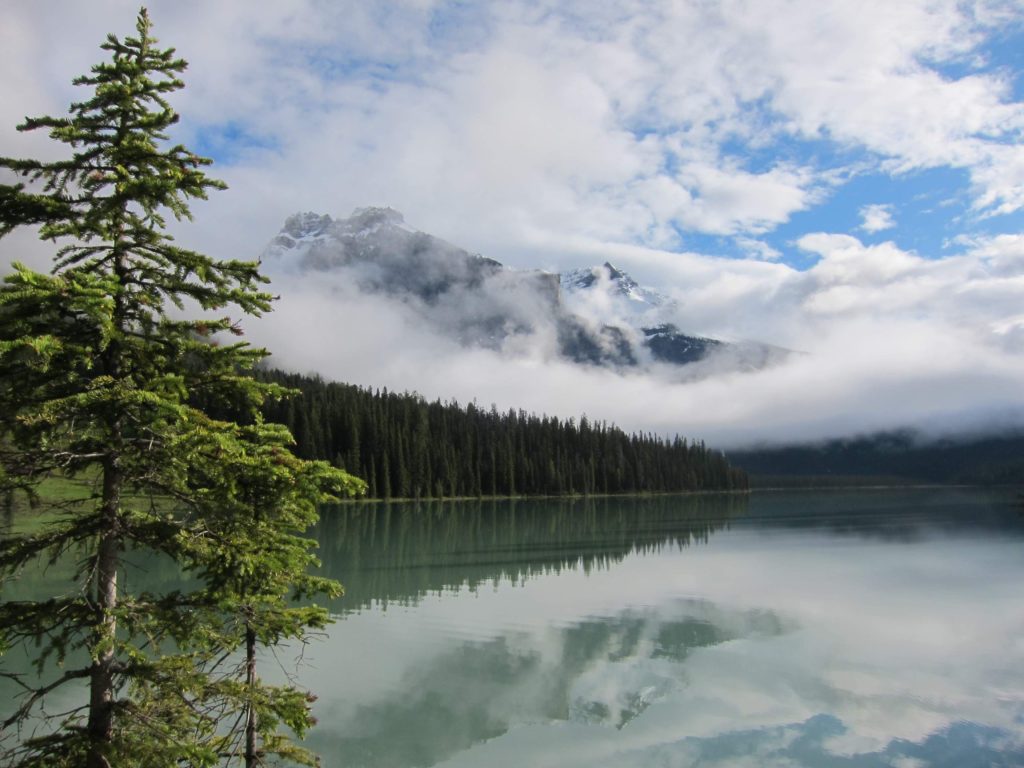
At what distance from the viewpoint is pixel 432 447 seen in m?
158

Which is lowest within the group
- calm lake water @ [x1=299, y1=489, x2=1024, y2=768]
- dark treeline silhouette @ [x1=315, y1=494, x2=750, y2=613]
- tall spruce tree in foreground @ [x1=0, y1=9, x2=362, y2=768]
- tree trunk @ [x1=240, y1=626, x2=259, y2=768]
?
calm lake water @ [x1=299, y1=489, x2=1024, y2=768]

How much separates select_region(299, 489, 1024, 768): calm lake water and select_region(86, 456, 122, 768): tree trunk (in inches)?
433

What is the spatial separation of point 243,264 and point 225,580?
3.72 metres

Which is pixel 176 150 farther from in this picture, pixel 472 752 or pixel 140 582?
pixel 140 582

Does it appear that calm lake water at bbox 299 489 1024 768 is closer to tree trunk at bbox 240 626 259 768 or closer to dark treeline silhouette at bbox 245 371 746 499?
tree trunk at bbox 240 626 259 768

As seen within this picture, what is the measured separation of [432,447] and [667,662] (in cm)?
13309

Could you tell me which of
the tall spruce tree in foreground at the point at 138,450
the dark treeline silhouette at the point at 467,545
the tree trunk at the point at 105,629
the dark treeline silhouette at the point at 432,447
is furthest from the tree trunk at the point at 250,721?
the dark treeline silhouette at the point at 432,447

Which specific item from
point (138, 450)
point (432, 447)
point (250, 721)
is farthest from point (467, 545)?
point (432, 447)

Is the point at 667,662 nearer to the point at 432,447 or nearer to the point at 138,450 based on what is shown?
the point at 138,450

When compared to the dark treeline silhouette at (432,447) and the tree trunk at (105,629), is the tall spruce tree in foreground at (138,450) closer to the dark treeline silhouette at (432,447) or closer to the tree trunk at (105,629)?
the tree trunk at (105,629)

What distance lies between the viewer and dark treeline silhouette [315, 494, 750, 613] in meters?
42.3

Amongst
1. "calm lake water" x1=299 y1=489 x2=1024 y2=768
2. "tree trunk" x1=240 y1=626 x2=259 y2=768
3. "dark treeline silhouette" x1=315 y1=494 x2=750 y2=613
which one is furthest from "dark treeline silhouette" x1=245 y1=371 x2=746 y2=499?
"tree trunk" x1=240 y1=626 x2=259 y2=768

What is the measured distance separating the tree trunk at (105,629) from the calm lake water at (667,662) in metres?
11.0

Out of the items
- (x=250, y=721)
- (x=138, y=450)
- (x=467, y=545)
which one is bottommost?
(x=467, y=545)
